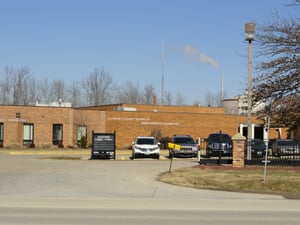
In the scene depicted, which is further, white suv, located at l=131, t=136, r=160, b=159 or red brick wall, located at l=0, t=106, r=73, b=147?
red brick wall, located at l=0, t=106, r=73, b=147

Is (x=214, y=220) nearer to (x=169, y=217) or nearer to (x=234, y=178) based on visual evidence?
(x=169, y=217)

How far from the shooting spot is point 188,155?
38.5m

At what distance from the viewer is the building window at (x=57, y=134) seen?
162 ft

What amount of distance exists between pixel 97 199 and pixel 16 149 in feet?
105

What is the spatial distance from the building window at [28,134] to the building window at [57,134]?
2.20 meters

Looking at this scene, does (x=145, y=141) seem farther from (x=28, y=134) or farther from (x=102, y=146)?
(x=28, y=134)

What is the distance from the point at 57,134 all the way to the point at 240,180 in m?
32.4

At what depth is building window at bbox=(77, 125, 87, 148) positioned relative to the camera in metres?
50.3

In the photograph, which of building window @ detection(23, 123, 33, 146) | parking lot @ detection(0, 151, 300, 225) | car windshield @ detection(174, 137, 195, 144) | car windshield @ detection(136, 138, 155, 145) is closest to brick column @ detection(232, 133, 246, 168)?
parking lot @ detection(0, 151, 300, 225)

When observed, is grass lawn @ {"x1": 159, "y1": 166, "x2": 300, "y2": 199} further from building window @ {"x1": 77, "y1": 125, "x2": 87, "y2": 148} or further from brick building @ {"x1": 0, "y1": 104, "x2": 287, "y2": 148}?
building window @ {"x1": 77, "y1": 125, "x2": 87, "y2": 148}

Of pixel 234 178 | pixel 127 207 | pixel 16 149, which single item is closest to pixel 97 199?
pixel 127 207

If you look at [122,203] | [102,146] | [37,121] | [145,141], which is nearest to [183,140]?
[145,141]

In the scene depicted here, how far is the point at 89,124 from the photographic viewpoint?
5225 centimetres

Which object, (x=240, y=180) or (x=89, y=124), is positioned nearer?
(x=240, y=180)
